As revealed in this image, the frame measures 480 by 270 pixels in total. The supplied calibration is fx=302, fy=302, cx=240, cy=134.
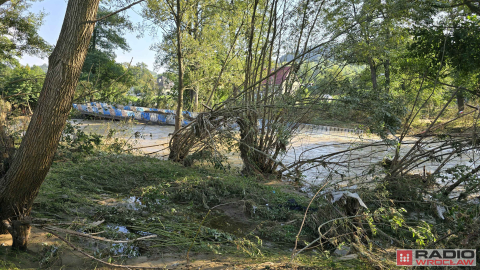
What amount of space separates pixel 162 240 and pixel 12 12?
13.1 m

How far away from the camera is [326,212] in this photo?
13.6 ft

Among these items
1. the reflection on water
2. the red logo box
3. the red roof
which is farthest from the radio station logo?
the red roof

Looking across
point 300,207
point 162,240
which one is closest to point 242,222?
point 300,207

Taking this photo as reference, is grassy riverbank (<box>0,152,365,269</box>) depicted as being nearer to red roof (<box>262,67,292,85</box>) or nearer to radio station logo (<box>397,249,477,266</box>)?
radio station logo (<box>397,249,477,266</box>)

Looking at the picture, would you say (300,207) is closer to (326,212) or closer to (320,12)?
(326,212)

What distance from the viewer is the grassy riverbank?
9.48 ft

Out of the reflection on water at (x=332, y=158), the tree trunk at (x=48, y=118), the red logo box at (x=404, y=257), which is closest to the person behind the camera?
the tree trunk at (x=48, y=118)

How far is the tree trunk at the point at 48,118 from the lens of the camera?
2.74 m

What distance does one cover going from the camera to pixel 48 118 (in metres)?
2.74

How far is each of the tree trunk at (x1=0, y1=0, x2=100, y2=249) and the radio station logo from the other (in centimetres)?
346

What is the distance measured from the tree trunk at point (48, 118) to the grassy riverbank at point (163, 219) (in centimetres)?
34

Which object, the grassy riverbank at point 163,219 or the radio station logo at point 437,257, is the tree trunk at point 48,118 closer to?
the grassy riverbank at point 163,219

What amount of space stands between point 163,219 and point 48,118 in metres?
1.92

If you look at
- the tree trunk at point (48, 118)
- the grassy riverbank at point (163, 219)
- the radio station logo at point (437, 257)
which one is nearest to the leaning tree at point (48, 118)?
the tree trunk at point (48, 118)
